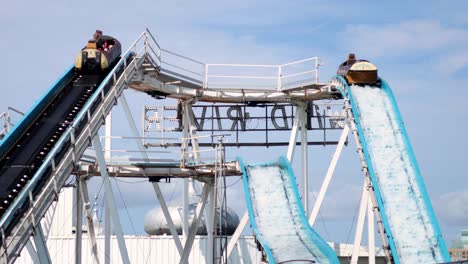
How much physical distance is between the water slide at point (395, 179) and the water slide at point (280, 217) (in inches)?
111

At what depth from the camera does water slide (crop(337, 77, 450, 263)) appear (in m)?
34.4

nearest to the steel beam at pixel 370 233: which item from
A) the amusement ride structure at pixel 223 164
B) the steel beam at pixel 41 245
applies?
the amusement ride structure at pixel 223 164

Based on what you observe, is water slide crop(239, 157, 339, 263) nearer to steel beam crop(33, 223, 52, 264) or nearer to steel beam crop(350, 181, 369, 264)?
steel beam crop(350, 181, 369, 264)

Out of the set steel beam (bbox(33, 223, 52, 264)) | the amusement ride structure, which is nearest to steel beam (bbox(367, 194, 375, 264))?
the amusement ride structure

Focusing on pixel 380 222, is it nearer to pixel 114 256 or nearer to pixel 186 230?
pixel 186 230

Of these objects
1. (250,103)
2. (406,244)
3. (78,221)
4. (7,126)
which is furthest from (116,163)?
(406,244)

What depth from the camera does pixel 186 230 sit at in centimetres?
4453

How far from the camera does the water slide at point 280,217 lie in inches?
1420

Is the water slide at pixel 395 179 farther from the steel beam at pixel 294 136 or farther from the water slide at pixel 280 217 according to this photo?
the steel beam at pixel 294 136

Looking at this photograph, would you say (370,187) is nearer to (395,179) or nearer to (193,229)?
(395,179)

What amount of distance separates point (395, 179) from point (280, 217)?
534cm

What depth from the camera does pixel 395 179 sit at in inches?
1451

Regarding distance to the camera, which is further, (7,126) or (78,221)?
(78,221)

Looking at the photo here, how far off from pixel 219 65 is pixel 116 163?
8.07 metres
